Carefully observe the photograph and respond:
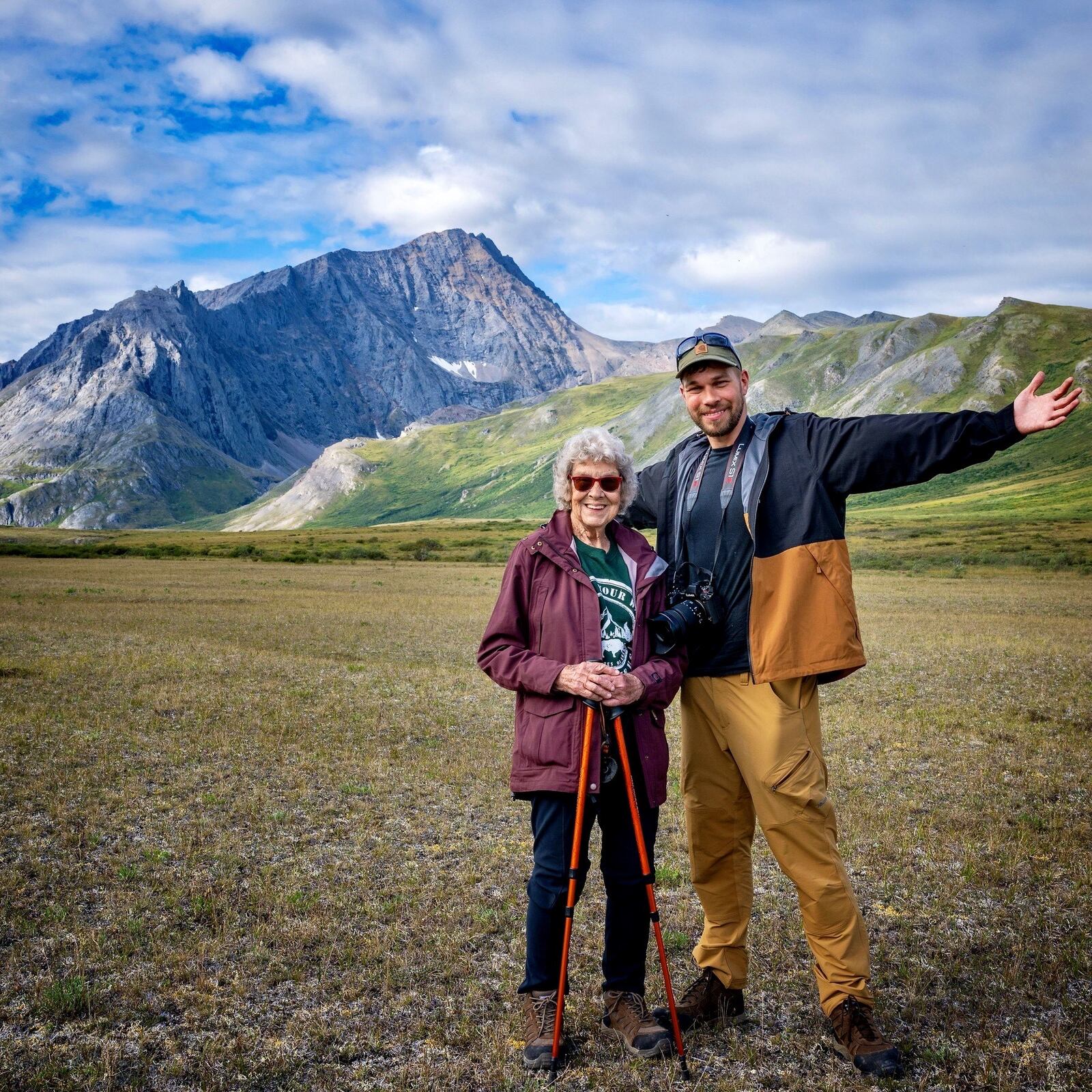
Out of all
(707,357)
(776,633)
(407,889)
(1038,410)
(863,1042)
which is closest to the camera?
(1038,410)

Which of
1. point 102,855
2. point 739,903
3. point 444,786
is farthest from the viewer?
point 444,786

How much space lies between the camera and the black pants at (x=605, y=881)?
510 cm

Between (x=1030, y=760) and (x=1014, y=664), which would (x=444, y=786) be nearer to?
(x=1030, y=760)

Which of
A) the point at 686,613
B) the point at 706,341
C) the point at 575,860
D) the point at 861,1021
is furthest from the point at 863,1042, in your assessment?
the point at 706,341

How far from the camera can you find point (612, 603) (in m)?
5.26

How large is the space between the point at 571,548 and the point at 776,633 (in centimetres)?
148

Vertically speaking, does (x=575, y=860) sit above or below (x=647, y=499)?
below

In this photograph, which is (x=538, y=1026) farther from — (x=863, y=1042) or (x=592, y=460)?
(x=592, y=460)

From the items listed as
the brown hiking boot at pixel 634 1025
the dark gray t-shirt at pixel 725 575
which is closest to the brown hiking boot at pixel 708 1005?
the brown hiking boot at pixel 634 1025

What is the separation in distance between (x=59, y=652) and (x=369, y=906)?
1724 cm

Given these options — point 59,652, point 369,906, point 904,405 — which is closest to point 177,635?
point 59,652

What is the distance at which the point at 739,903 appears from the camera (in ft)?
18.7

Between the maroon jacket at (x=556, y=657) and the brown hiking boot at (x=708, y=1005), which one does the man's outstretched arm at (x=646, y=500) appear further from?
the brown hiking boot at (x=708, y=1005)

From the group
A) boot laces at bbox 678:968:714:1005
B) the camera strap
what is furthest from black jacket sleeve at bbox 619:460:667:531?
boot laces at bbox 678:968:714:1005
